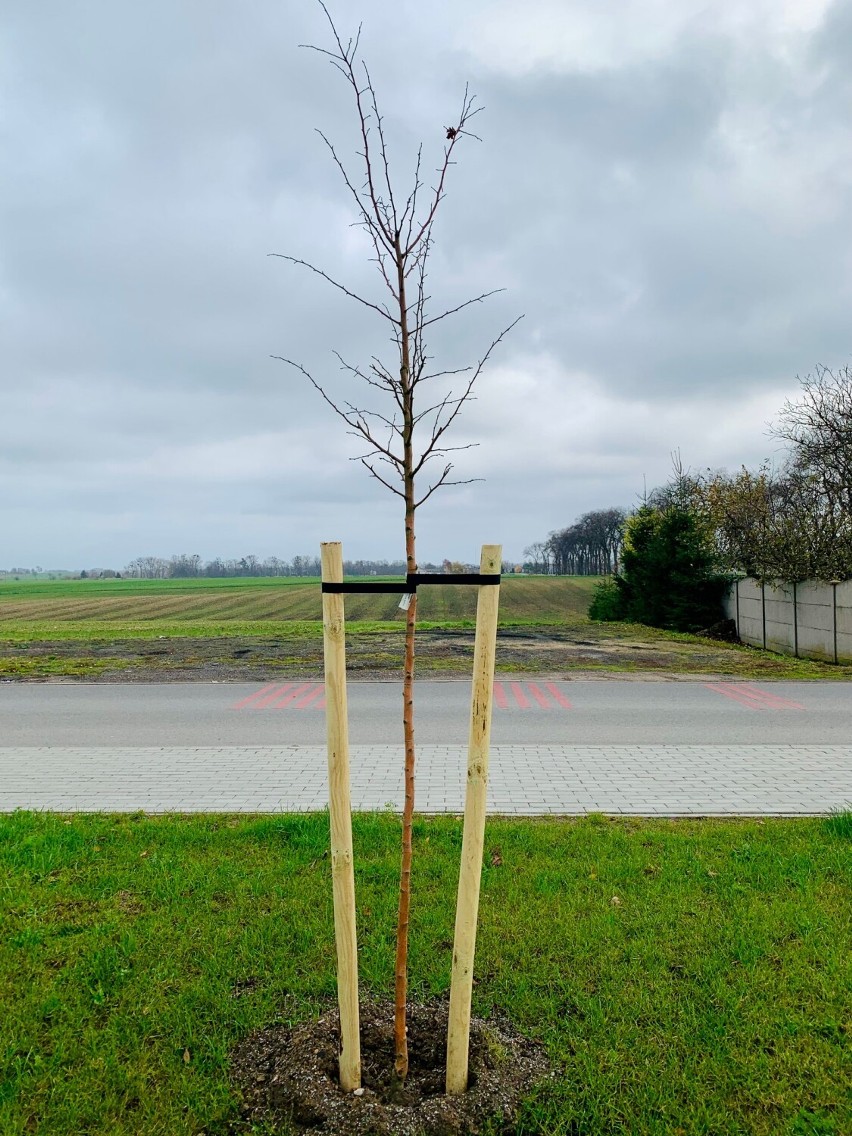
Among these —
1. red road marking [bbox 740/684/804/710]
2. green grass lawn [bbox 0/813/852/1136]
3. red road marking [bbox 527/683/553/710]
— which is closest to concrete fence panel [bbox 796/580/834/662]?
red road marking [bbox 740/684/804/710]

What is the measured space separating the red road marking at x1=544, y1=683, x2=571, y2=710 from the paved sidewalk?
92.3 inches

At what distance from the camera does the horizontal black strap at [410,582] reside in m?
2.51

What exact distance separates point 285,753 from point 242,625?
48.4 ft

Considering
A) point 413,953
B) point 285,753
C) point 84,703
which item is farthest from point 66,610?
point 413,953

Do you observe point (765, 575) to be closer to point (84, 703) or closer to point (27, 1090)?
point (84, 703)

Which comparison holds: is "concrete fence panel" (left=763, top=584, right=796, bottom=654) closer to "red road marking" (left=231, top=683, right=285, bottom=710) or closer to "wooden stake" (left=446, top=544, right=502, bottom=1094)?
"red road marking" (left=231, top=683, right=285, bottom=710)

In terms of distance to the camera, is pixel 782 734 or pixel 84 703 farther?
pixel 84 703

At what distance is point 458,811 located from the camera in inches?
223

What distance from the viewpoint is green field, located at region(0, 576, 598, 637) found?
3916 cm

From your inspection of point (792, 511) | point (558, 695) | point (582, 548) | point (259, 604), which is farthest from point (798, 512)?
point (582, 548)

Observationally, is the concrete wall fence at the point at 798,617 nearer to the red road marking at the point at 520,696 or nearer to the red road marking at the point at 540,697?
the red road marking at the point at 540,697

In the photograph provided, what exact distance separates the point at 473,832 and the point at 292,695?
28.8 feet

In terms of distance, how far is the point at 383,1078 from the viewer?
2688 millimetres

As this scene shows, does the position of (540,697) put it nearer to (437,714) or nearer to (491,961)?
(437,714)
